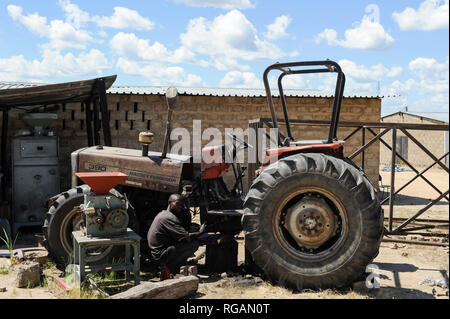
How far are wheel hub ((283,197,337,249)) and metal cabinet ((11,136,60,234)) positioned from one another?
18.0 ft

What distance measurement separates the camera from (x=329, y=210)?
5.16 metres

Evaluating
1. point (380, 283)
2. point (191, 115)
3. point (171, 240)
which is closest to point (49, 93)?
point (171, 240)

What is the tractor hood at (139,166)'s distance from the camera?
6348 millimetres

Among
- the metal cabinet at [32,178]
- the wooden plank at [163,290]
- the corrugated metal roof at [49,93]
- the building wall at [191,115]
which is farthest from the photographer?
the building wall at [191,115]

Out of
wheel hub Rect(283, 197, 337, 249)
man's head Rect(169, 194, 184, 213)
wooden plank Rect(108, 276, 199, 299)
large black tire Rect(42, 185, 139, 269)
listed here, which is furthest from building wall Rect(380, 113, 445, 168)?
wooden plank Rect(108, 276, 199, 299)

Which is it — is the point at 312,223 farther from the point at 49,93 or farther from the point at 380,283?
the point at 49,93

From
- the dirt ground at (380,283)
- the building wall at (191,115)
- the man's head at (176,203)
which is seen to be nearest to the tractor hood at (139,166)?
the man's head at (176,203)

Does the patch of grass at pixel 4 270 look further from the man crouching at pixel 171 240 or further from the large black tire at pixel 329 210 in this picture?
the large black tire at pixel 329 210

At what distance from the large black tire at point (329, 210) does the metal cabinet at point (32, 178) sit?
5150 mm

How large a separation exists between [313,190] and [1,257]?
Result: 4.66 metres

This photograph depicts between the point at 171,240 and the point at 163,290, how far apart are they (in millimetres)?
1067

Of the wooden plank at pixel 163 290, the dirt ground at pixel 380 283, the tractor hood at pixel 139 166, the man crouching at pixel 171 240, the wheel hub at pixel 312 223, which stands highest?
the tractor hood at pixel 139 166

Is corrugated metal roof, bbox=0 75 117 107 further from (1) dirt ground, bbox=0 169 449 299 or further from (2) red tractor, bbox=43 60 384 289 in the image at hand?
(2) red tractor, bbox=43 60 384 289
